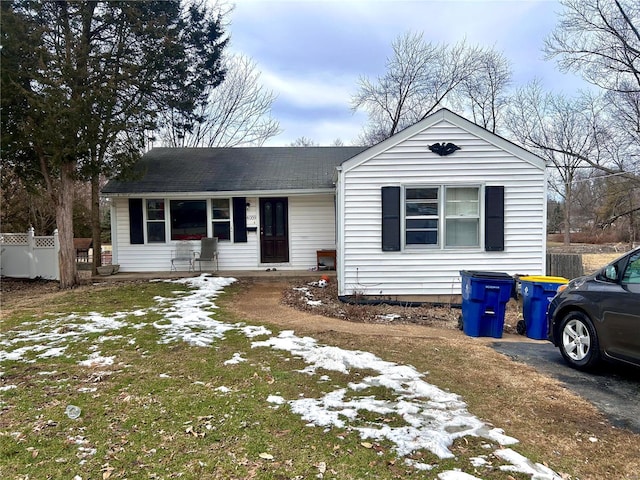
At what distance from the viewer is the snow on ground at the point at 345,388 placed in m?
2.75

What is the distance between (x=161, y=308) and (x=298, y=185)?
5.55 m

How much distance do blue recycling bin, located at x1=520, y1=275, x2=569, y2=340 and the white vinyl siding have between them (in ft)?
7.68

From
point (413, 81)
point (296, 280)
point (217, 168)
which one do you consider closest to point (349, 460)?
point (296, 280)

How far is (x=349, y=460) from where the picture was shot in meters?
2.53

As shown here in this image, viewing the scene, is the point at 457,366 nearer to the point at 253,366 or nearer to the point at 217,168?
the point at 253,366

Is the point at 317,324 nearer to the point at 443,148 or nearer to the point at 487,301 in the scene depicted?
the point at 487,301

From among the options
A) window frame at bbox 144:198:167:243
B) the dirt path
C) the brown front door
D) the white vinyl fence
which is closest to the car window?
the dirt path

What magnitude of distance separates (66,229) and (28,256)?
2.67 m

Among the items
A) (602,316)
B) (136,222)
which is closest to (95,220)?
A: (136,222)

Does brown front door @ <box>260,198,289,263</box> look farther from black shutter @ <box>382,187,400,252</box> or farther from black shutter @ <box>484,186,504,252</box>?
black shutter @ <box>484,186,504,252</box>

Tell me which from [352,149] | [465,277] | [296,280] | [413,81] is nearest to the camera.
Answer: [465,277]

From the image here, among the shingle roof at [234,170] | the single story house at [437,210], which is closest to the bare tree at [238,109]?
the shingle roof at [234,170]

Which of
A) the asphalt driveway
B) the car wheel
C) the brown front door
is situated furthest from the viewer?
the brown front door

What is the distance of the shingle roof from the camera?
1183cm
